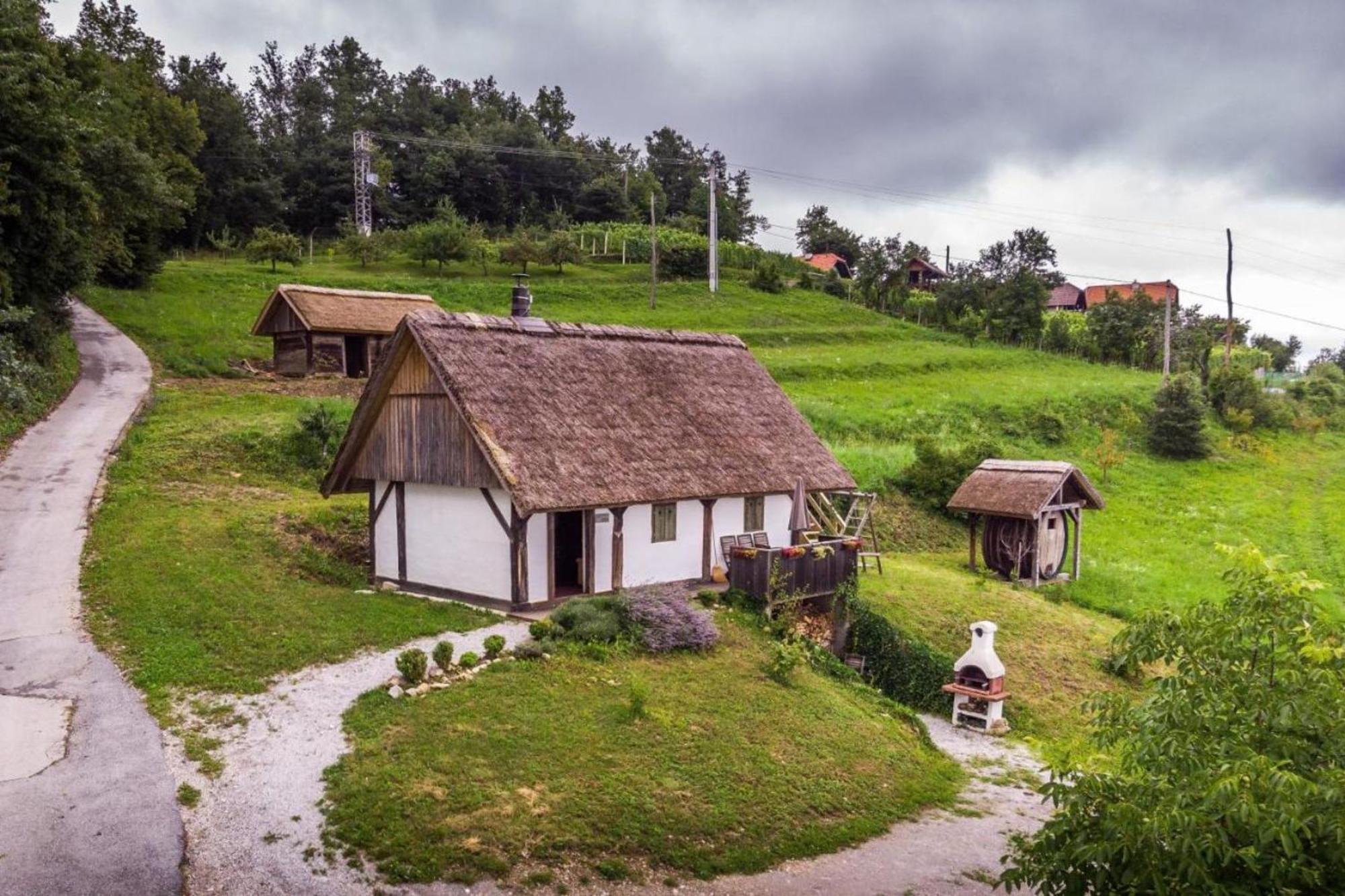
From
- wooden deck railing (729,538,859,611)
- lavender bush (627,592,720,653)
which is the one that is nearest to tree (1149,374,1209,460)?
wooden deck railing (729,538,859,611)

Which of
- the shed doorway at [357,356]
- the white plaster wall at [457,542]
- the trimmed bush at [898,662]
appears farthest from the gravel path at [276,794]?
the shed doorway at [357,356]

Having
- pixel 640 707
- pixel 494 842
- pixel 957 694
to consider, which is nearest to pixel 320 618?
pixel 640 707

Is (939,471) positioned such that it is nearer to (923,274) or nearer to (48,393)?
(48,393)

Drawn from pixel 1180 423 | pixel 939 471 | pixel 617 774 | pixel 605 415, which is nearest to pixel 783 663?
pixel 617 774

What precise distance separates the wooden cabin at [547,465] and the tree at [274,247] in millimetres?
38899

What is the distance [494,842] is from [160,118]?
180 ft

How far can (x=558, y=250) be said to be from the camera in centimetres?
6381

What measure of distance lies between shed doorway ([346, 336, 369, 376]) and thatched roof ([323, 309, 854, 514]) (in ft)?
64.1

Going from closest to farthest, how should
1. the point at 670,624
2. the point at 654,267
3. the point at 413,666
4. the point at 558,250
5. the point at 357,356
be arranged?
1. the point at 413,666
2. the point at 670,624
3. the point at 357,356
4. the point at 654,267
5. the point at 558,250

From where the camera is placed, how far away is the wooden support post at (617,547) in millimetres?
19141

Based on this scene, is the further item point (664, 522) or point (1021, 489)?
point (1021, 489)

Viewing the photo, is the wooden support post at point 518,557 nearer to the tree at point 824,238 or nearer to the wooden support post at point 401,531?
the wooden support post at point 401,531

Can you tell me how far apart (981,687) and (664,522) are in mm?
7179

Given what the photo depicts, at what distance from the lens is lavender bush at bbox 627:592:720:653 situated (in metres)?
16.5
